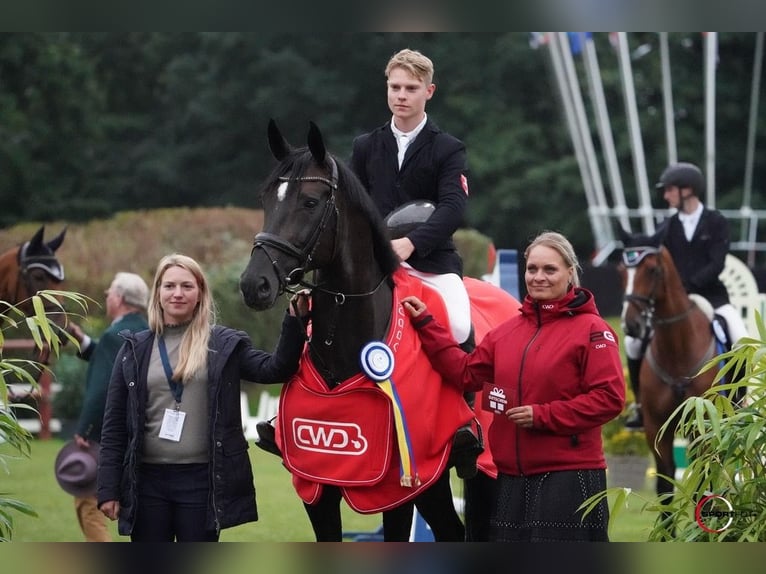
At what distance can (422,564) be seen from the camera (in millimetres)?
4438

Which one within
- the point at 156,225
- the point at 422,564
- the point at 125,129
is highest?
the point at 125,129

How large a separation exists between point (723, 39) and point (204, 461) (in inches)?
1022

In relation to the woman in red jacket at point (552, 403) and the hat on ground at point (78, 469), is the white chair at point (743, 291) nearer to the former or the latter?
the hat on ground at point (78, 469)

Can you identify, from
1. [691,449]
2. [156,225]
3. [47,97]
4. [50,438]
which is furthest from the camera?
[47,97]

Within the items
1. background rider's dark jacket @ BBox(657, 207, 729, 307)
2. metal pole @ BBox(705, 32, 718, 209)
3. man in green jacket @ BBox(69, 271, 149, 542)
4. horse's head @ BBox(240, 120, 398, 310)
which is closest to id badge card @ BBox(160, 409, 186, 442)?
horse's head @ BBox(240, 120, 398, 310)

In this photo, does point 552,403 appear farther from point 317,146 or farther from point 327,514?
point 317,146

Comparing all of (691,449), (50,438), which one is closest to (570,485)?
(691,449)

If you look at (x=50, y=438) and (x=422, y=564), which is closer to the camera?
(x=422, y=564)

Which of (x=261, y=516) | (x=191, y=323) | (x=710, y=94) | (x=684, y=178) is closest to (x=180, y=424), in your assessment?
(x=191, y=323)

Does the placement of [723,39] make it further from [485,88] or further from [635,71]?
[485,88]

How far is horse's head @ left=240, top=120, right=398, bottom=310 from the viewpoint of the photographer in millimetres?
4832

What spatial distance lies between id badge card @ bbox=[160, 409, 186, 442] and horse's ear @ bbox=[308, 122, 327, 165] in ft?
3.88

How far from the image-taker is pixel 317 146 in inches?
201

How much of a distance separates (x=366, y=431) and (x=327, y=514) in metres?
0.44
